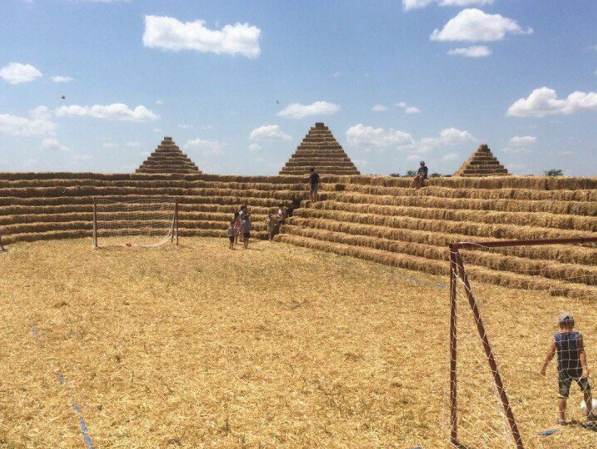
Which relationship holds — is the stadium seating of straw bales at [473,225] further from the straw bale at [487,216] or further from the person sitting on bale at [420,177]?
the person sitting on bale at [420,177]

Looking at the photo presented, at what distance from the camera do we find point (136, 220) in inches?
1187

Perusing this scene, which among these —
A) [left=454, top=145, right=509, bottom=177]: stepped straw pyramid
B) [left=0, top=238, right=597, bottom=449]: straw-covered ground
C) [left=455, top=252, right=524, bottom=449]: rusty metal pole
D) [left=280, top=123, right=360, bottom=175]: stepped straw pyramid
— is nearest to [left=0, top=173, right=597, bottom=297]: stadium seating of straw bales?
[left=0, top=238, right=597, bottom=449]: straw-covered ground

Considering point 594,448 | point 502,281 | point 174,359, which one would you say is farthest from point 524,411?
point 502,281

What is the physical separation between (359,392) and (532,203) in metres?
11.8

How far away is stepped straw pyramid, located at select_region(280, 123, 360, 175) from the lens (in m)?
43.7

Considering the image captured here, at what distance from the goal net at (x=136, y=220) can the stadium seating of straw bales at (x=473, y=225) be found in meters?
8.74

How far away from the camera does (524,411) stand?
273 inches

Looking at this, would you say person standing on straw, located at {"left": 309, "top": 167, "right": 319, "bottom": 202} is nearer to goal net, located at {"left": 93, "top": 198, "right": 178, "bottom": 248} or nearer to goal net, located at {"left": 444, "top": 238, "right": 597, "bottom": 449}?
goal net, located at {"left": 93, "top": 198, "right": 178, "bottom": 248}

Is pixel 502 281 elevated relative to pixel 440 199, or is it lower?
lower

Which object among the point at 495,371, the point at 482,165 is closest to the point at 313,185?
the point at 482,165

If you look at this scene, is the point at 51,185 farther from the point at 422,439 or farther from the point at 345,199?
the point at 422,439

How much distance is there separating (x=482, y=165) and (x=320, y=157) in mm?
13882

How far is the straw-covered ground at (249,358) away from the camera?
21.0 feet

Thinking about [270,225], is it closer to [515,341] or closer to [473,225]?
[473,225]
